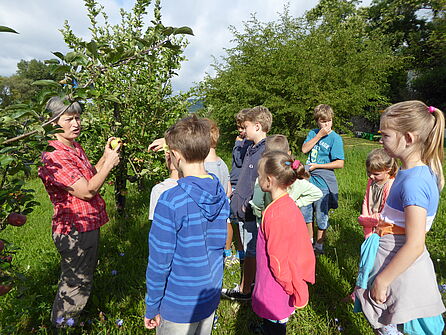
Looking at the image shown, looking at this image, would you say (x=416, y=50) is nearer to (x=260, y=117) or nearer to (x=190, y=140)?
(x=260, y=117)

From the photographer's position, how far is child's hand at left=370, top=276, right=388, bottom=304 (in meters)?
1.54

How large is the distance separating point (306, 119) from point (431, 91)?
16.9 metres

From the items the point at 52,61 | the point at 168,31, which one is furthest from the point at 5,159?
the point at 168,31

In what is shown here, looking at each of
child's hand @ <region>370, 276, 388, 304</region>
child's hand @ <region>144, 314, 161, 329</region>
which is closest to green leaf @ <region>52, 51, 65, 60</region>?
child's hand @ <region>144, 314, 161, 329</region>

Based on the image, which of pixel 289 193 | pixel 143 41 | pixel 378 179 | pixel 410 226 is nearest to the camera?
pixel 143 41

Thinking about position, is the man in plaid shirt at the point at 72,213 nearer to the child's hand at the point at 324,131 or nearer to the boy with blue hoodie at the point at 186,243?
the boy with blue hoodie at the point at 186,243

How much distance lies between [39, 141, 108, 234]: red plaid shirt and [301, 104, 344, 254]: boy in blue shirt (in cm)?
267

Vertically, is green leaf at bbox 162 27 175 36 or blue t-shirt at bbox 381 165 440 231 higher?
green leaf at bbox 162 27 175 36

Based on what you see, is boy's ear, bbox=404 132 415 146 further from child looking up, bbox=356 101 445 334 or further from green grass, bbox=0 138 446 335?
green grass, bbox=0 138 446 335

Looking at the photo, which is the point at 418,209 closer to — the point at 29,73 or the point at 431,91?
the point at 431,91

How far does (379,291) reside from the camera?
156cm

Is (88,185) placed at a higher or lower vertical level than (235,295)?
higher

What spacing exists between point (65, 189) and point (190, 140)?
106cm

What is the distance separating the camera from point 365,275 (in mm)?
1717
